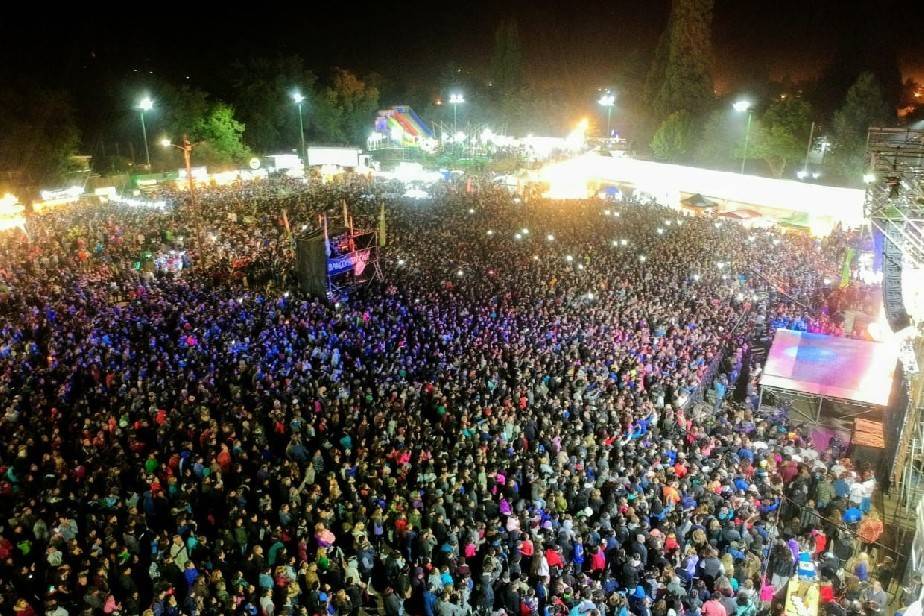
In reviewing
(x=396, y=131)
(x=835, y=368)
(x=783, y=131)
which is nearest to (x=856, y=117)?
(x=783, y=131)

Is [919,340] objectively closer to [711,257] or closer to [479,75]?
[711,257]

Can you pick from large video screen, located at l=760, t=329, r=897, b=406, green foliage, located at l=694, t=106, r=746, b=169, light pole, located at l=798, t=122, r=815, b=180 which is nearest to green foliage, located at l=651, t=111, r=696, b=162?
green foliage, located at l=694, t=106, r=746, b=169

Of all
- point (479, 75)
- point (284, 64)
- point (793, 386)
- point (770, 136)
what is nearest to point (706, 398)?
point (793, 386)

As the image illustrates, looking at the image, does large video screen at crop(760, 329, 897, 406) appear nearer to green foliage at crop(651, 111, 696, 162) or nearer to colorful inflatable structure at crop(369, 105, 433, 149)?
green foliage at crop(651, 111, 696, 162)

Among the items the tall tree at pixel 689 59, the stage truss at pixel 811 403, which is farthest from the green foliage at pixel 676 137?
the stage truss at pixel 811 403

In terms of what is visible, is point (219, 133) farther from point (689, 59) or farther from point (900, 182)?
point (900, 182)

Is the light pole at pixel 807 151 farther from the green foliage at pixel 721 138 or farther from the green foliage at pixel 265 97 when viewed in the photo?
the green foliage at pixel 265 97
